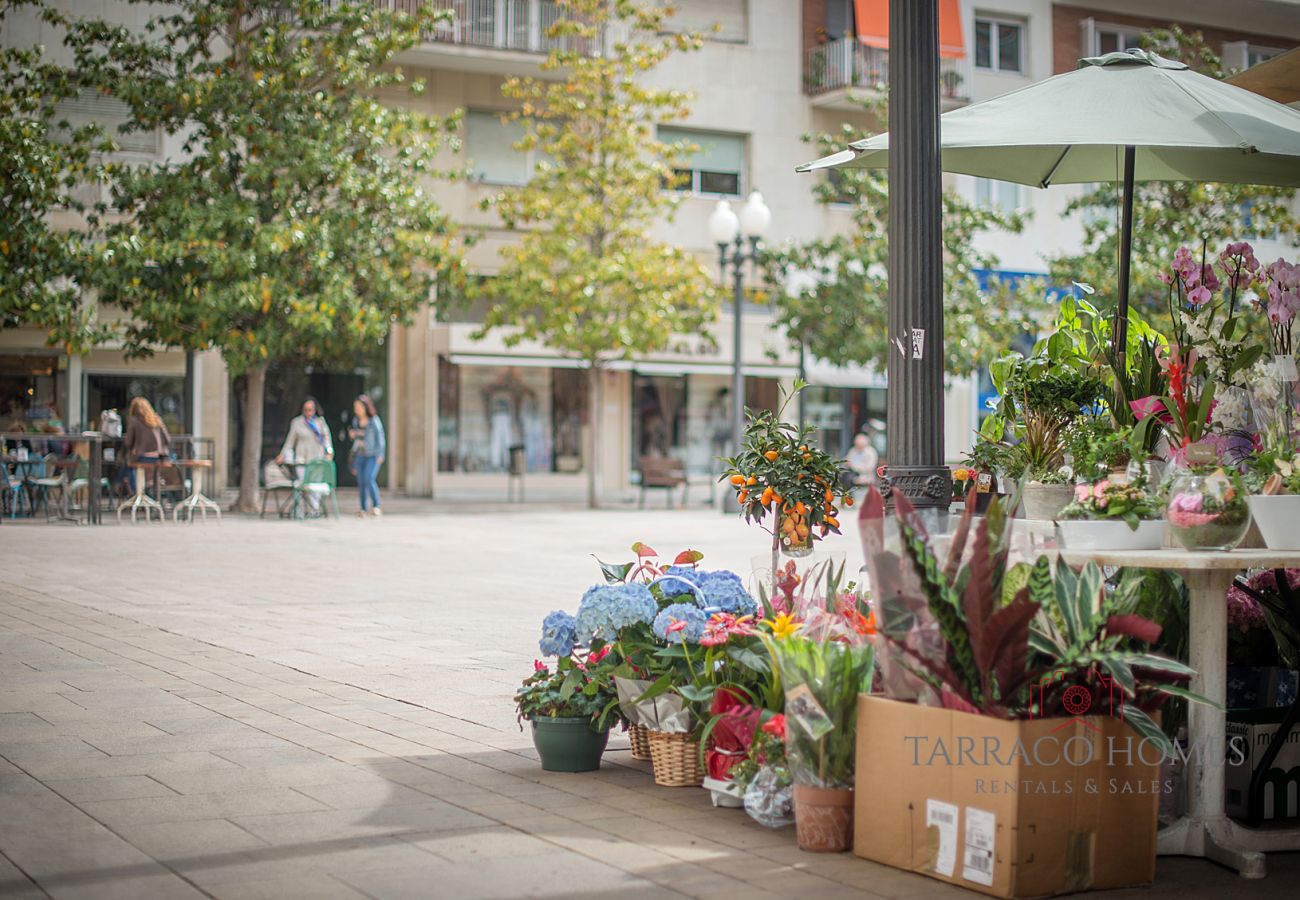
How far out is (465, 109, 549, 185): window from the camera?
109 feet

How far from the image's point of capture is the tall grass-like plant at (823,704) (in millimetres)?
4809

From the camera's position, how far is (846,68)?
35.2 metres

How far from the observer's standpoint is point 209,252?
2220 cm

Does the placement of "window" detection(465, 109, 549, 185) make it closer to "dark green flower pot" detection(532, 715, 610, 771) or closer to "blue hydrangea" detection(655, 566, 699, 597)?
"blue hydrangea" detection(655, 566, 699, 597)

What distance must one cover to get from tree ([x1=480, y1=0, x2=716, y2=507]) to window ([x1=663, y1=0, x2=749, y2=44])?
5.41 metres

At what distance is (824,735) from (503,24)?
94.6ft

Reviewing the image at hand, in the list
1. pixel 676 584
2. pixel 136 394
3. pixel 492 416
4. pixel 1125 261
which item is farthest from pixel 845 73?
pixel 676 584

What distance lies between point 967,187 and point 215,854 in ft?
113

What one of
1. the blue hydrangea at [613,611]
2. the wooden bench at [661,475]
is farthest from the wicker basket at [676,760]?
the wooden bench at [661,475]

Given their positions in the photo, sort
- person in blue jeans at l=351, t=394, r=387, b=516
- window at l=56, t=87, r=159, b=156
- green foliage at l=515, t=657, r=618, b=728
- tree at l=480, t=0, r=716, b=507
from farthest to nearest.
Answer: window at l=56, t=87, r=159, b=156
tree at l=480, t=0, r=716, b=507
person in blue jeans at l=351, t=394, r=387, b=516
green foliage at l=515, t=657, r=618, b=728

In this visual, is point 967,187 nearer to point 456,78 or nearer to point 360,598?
point 456,78

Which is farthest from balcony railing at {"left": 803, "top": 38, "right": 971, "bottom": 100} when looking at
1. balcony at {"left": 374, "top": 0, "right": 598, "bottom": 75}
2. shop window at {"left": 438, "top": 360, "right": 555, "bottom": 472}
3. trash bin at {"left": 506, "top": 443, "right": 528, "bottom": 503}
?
trash bin at {"left": 506, "top": 443, "right": 528, "bottom": 503}

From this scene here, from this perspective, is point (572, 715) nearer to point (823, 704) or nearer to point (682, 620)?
point (682, 620)

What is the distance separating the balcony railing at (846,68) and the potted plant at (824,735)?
31.3 m
